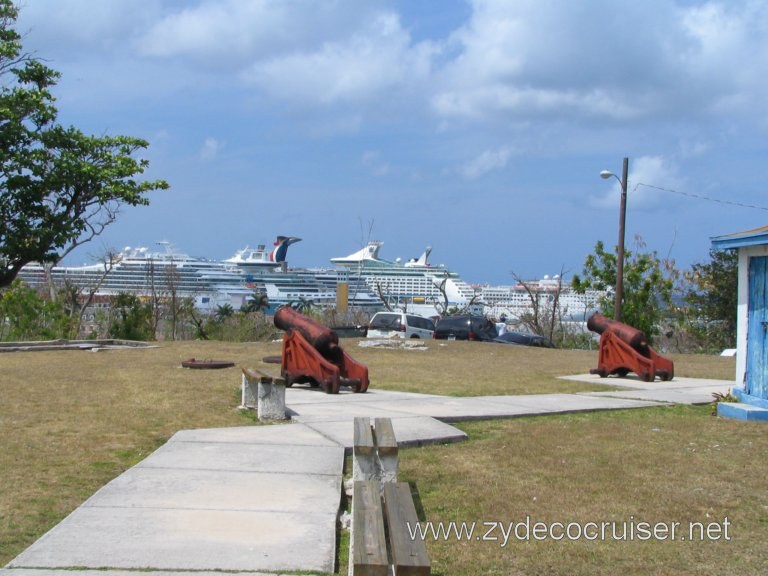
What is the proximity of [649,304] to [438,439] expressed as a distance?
24564 millimetres

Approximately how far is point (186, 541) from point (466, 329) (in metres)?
27.0

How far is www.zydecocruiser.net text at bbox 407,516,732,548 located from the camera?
530 centimetres

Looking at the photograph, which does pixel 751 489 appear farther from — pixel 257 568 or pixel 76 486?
pixel 76 486

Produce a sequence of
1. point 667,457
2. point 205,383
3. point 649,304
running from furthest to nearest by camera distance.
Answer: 1. point 649,304
2. point 205,383
3. point 667,457

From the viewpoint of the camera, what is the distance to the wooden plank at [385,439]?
19.8ft

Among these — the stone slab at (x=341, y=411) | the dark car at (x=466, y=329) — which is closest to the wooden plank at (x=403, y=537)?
the stone slab at (x=341, y=411)

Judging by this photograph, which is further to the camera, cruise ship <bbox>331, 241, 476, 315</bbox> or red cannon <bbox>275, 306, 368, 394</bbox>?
cruise ship <bbox>331, 241, 476, 315</bbox>

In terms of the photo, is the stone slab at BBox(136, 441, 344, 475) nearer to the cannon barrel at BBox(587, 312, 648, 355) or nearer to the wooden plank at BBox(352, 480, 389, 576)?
the wooden plank at BBox(352, 480, 389, 576)

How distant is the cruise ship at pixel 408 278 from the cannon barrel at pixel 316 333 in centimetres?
6154

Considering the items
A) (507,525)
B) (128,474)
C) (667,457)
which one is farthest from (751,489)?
(128,474)

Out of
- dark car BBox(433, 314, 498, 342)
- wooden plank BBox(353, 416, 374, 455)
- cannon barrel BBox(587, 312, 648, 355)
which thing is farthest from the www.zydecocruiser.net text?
dark car BBox(433, 314, 498, 342)

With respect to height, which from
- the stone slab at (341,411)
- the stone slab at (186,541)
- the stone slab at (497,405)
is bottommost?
the stone slab at (186,541)

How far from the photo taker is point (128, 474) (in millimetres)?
6629

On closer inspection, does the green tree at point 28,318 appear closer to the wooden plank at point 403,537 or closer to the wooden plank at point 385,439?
the wooden plank at point 385,439
